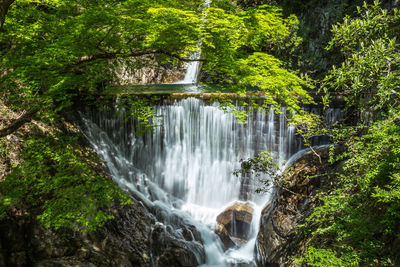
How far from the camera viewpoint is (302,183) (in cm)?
683

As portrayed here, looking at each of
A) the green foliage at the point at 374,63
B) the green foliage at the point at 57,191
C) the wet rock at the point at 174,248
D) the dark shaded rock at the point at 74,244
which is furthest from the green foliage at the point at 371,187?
the dark shaded rock at the point at 74,244

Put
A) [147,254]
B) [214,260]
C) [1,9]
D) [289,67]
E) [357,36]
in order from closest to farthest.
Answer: [1,9] < [357,36] < [147,254] < [214,260] < [289,67]

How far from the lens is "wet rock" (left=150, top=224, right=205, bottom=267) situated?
6801 millimetres

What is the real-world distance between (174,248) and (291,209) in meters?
3.69

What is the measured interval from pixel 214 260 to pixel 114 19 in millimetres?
7496

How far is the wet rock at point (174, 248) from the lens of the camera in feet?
22.3

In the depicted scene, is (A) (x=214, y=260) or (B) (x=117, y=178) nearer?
(A) (x=214, y=260)

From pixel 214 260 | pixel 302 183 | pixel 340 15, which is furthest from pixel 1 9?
pixel 340 15

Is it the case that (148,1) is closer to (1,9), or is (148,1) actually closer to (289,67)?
(1,9)

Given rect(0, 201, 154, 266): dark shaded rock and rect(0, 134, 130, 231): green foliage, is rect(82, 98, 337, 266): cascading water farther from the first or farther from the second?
rect(0, 134, 130, 231): green foliage

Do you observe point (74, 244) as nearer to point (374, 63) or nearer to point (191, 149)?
point (191, 149)

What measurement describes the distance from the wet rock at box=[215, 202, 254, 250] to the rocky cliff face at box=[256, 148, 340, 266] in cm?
133

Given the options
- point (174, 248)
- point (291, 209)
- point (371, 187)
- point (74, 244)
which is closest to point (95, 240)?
point (74, 244)

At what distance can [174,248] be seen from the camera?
7.09 metres
